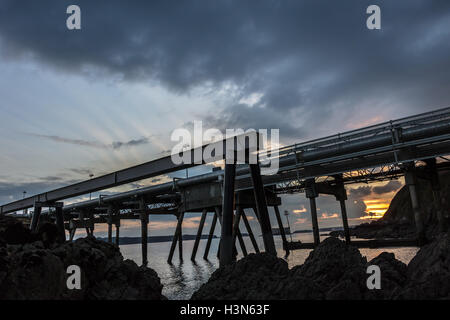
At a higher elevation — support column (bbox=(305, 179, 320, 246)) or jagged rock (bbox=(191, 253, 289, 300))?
support column (bbox=(305, 179, 320, 246))

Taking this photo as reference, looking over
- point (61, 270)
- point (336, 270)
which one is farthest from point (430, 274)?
point (61, 270)

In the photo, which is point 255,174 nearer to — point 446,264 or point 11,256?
point 446,264

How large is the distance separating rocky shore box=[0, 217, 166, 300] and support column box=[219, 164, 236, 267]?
3244mm

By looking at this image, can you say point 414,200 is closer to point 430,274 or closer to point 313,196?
point 313,196

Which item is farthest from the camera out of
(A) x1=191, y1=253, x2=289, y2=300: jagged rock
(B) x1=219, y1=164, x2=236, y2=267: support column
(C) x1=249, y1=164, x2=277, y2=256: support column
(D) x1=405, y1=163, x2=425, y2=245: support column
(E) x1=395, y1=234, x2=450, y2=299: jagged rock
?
(D) x1=405, y1=163, x2=425, y2=245: support column

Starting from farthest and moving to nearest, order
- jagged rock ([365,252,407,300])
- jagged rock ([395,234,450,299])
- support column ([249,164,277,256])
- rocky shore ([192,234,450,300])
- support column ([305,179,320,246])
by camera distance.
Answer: support column ([305,179,320,246])
support column ([249,164,277,256])
jagged rock ([365,252,407,300])
rocky shore ([192,234,450,300])
jagged rock ([395,234,450,299])

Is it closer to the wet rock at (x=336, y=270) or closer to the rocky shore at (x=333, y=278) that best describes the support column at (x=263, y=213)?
the rocky shore at (x=333, y=278)

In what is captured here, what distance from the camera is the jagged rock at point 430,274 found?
6.15m

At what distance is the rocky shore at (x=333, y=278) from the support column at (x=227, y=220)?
10.6ft

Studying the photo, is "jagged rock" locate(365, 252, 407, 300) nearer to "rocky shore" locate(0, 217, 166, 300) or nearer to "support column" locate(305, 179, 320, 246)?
"rocky shore" locate(0, 217, 166, 300)

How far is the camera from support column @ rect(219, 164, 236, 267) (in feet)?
39.8

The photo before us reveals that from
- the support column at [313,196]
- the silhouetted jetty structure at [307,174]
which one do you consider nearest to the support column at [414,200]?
the silhouetted jetty structure at [307,174]

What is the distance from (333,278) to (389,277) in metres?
1.40

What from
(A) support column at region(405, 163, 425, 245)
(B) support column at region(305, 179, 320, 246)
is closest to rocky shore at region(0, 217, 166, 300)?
(B) support column at region(305, 179, 320, 246)
